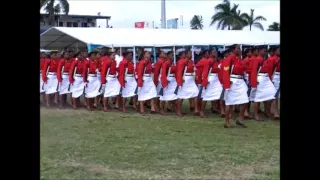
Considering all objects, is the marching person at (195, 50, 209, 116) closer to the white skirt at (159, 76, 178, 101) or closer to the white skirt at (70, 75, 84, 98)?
the white skirt at (159, 76, 178, 101)

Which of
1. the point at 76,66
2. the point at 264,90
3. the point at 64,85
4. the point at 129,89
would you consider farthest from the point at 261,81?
the point at 64,85

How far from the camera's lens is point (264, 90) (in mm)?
11664

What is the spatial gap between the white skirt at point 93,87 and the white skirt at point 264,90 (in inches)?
190

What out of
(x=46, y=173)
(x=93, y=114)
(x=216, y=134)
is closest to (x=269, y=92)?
(x=216, y=134)

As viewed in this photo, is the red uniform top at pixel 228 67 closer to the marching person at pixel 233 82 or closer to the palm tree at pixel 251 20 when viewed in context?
the marching person at pixel 233 82

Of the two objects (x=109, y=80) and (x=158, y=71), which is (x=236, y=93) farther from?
(x=109, y=80)

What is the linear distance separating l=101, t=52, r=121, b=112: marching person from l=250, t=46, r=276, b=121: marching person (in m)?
4.10

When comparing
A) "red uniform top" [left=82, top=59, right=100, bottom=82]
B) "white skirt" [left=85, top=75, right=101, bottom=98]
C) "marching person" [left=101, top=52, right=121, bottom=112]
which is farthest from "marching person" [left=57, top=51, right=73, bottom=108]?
"marching person" [left=101, top=52, right=121, bottom=112]

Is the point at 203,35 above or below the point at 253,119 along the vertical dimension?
above

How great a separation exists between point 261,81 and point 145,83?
11.0ft

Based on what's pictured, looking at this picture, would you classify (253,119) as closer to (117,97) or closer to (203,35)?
(117,97)

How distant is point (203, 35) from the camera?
75.6 ft

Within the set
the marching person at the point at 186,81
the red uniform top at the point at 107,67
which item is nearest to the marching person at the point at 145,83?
the marching person at the point at 186,81
